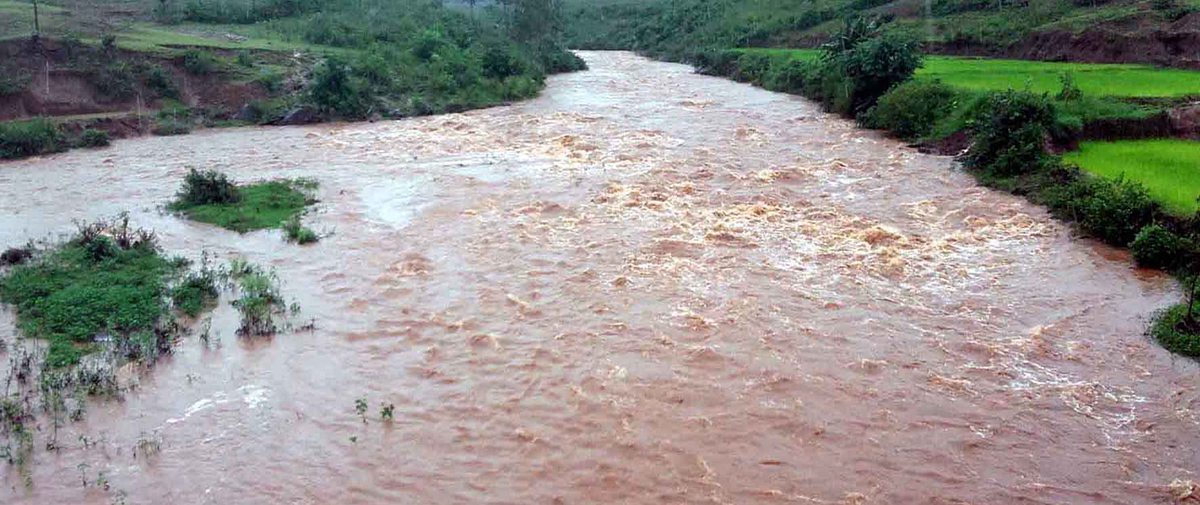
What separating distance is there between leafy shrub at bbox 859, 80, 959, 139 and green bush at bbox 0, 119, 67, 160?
17862mm

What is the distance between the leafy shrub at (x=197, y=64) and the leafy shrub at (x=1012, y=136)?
18866 mm

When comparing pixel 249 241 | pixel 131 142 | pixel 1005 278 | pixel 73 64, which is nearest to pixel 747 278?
pixel 1005 278

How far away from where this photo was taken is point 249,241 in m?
10.7

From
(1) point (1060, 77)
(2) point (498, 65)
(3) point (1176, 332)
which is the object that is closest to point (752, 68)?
(2) point (498, 65)

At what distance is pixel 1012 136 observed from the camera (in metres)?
13.3

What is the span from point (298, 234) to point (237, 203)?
2.29m

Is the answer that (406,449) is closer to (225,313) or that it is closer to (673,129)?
(225,313)

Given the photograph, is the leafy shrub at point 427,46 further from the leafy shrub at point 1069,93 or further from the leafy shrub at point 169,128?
the leafy shrub at point 1069,93

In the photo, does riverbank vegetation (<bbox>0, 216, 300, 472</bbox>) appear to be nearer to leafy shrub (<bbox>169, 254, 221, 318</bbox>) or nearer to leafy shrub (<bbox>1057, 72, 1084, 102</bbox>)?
leafy shrub (<bbox>169, 254, 221, 318</bbox>)

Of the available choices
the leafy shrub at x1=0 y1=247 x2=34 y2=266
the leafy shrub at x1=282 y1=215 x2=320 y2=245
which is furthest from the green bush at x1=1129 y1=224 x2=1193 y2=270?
the leafy shrub at x1=0 y1=247 x2=34 y2=266

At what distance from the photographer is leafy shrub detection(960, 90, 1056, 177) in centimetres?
1295

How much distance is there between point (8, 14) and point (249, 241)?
16.6 metres

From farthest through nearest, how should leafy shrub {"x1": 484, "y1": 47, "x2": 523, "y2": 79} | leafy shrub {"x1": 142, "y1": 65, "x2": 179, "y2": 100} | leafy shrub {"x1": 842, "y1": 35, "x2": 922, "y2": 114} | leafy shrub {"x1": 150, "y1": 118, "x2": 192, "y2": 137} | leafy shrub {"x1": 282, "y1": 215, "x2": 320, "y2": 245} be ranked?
leafy shrub {"x1": 484, "y1": 47, "x2": 523, "y2": 79} < leafy shrub {"x1": 142, "y1": 65, "x2": 179, "y2": 100} < leafy shrub {"x1": 842, "y1": 35, "x2": 922, "y2": 114} < leafy shrub {"x1": 150, "y1": 118, "x2": 192, "y2": 137} < leafy shrub {"x1": 282, "y1": 215, "x2": 320, "y2": 245}

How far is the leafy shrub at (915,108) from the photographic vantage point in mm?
16938
